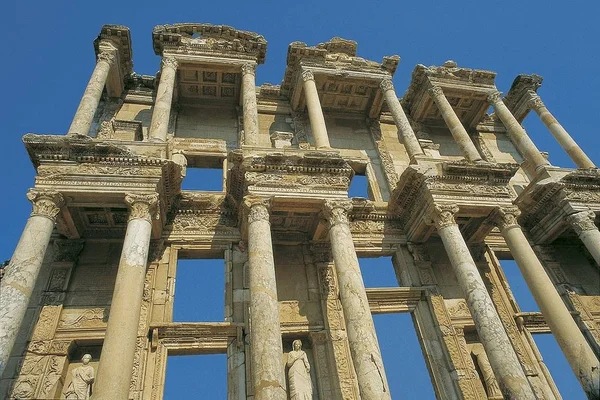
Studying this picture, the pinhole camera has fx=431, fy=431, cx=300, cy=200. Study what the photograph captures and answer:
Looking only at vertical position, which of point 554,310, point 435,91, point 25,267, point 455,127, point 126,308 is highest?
point 435,91

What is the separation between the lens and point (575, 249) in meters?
15.7

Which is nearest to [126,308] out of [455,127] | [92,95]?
[92,95]

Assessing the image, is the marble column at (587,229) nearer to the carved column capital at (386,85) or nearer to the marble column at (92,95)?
the carved column capital at (386,85)

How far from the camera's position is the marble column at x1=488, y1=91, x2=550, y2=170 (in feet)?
51.3

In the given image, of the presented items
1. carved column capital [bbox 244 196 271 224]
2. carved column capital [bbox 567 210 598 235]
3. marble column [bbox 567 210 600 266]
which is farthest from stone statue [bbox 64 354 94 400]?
carved column capital [bbox 567 210 598 235]

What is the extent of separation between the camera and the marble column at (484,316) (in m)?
9.31

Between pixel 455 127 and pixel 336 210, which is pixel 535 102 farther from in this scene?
pixel 336 210

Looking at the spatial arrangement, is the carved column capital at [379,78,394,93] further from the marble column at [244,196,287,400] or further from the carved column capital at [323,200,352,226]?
the marble column at [244,196,287,400]

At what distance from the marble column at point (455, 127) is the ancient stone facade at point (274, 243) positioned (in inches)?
4.1

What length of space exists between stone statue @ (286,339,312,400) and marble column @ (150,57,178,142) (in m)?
6.96

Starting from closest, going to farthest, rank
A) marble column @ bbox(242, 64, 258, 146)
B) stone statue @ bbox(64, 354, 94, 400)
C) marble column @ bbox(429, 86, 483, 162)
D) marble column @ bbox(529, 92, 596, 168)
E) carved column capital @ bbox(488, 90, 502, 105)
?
stone statue @ bbox(64, 354, 94, 400), marble column @ bbox(242, 64, 258, 146), marble column @ bbox(429, 86, 483, 162), marble column @ bbox(529, 92, 596, 168), carved column capital @ bbox(488, 90, 502, 105)

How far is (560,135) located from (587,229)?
5819 millimetres

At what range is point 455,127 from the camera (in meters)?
16.0

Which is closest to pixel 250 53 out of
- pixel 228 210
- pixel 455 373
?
pixel 228 210
